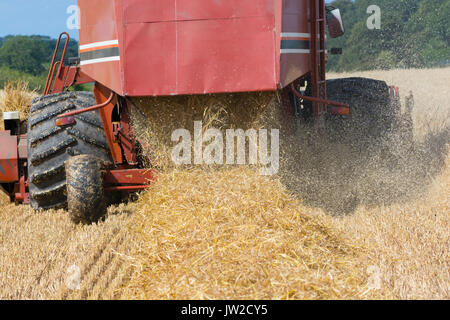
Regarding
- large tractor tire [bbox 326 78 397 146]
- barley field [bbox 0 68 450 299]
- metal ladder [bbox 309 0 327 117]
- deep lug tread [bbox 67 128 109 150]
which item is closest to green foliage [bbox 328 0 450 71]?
large tractor tire [bbox 326 78 397 146]

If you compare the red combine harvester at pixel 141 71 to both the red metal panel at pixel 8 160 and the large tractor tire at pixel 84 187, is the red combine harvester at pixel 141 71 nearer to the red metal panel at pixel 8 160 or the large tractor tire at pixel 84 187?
the large tractor tire at pixel 84 187

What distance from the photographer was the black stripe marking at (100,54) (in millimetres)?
3969

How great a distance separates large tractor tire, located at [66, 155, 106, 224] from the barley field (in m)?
0.19

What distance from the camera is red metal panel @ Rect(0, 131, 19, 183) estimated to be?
4.78m

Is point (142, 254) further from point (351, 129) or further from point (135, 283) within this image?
point (351, 129)

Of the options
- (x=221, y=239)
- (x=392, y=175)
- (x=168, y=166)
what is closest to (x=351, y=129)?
(x=392, y=175)

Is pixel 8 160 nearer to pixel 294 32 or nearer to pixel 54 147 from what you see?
pixel 54 147

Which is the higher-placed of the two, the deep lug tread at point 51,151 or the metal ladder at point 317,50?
the metal ladder at point 317,50

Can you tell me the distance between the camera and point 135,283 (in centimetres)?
290

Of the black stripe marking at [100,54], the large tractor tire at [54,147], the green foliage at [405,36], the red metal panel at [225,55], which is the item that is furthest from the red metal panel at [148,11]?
the green foliage at [405,36]

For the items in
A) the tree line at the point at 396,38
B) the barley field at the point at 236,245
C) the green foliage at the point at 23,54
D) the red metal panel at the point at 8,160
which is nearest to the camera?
the barley field at the point at 236,245

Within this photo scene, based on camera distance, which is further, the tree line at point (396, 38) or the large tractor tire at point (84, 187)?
the tree line at point (396, 38)

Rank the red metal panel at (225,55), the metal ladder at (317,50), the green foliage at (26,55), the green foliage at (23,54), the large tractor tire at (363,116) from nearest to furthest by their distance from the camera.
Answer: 1. the red metal panel at (225,55)
2. the metal ladder at (317,50)
3. the large tractor tire at (363,116)
4. the green foliage at (26,55)
5. the green foliage at (23,54)

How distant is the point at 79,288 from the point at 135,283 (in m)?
0.35
